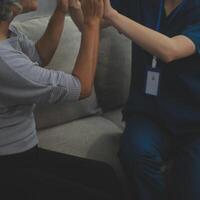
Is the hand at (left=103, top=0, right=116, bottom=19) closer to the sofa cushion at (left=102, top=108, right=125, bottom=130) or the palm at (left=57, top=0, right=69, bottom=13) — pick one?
the palm at (left=57, top=0, right=69, bottom=13)

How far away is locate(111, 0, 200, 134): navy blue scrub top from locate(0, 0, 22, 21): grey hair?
522 millimetres

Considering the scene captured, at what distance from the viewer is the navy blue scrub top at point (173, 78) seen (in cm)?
167

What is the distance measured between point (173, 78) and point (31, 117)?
1.77ft

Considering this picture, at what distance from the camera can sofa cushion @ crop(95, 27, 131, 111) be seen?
214 cm

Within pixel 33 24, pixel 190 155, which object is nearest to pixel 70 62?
pixel 33 24

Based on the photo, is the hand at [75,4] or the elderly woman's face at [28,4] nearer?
the elderly woman's face at [28,4]

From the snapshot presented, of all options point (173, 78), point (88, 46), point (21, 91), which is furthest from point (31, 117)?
point (173, 78)

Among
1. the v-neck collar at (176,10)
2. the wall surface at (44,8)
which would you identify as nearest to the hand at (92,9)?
the v-neck collar at (176,10)

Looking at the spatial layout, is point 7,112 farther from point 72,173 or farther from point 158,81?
point 158,81

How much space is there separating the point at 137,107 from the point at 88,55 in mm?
420

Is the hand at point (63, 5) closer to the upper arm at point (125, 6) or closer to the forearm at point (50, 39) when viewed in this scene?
the forearm at point (50, 39)

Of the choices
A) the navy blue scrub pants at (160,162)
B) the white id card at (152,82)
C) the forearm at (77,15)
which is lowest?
the navy blue scrub pants at (160,162)

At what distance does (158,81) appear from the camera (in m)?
1.72

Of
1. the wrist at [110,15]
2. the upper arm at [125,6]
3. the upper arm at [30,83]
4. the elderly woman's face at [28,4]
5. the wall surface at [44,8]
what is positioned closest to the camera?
the upper arm at [30,83]
